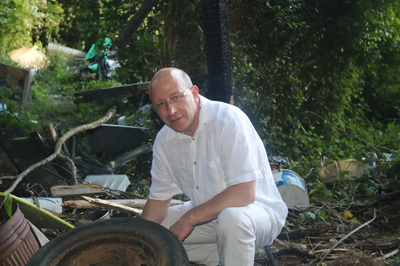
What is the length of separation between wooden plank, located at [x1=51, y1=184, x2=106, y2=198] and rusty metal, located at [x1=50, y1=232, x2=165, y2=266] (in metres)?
2.00

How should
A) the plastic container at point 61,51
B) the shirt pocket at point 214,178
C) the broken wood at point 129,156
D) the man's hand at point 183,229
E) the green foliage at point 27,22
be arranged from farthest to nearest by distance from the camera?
the plastic container at point 61,51
the green foliage at point 27,22
the broken wood at point 129,156
the shirt pocket at point 214,178
the man's hand at point 183,229

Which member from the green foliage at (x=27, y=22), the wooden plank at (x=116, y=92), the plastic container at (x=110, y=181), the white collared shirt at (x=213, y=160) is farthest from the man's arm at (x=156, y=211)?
the green foliage at (x=27, y=22)

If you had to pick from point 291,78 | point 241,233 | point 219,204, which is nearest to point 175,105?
point 219,204

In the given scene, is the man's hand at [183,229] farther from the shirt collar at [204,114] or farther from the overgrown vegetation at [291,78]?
the overgrown vegetation at [291,78]

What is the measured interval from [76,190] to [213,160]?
2219 mm

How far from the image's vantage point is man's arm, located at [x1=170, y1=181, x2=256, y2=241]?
2.82 m

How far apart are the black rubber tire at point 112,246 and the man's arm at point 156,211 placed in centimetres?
46

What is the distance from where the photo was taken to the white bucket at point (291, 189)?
4.68 metres

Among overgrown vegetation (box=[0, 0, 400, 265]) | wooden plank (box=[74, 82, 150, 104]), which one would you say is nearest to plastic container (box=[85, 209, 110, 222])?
overgrown vegetation (box=[0, 0, 400, 265])

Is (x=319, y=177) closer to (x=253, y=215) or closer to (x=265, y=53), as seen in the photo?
(x=265, y=53)

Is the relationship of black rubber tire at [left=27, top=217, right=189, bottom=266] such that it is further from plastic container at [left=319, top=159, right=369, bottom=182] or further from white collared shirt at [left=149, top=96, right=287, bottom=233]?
plastic container at [left=319, top=159, right=369, bottom=182]

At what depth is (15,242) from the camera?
2.79 m

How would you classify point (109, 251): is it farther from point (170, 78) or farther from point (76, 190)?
point (76, 190)

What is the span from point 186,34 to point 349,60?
15.2 ft
